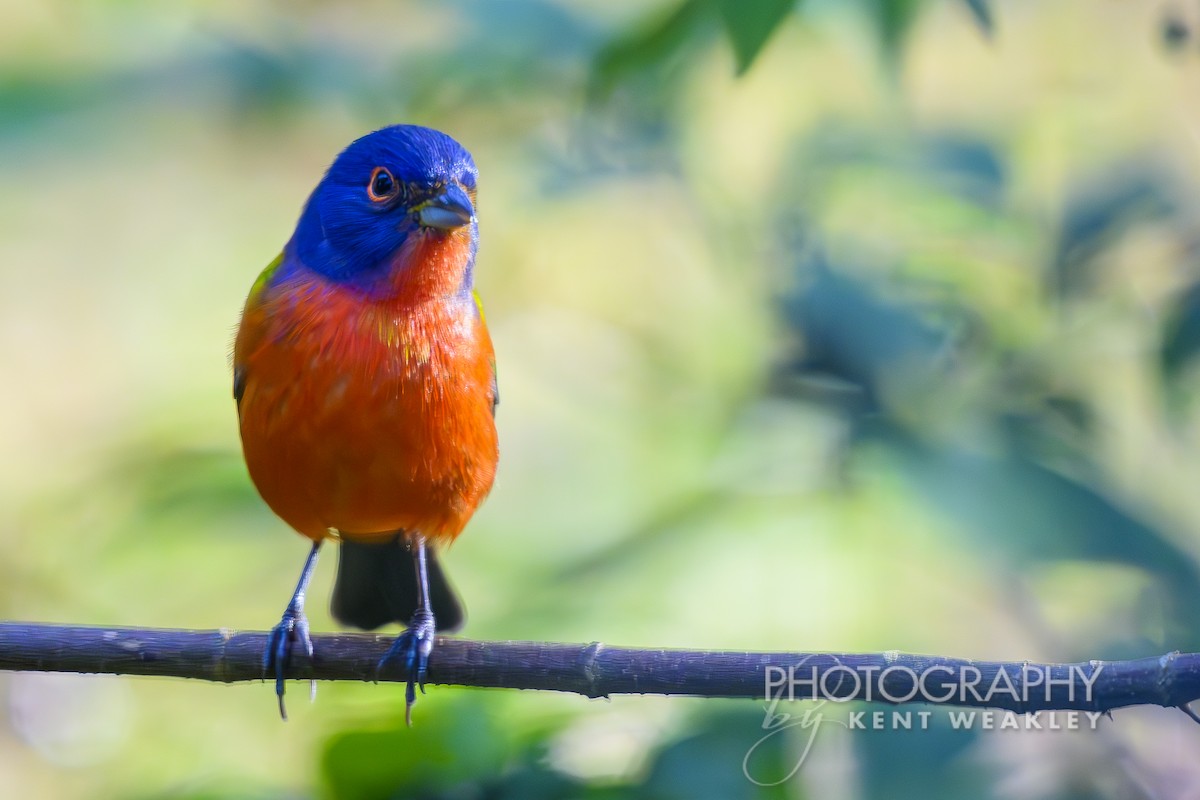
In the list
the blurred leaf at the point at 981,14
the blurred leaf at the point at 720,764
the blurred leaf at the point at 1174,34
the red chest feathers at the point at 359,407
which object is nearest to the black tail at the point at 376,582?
the red chest feathers at the point at 359,407

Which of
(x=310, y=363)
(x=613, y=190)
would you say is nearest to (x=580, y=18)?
(x=613, y=190)

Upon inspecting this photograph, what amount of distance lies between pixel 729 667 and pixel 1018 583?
1525mm

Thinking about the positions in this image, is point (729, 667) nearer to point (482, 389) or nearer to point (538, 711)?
point (538, 711)

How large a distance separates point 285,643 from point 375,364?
88cm

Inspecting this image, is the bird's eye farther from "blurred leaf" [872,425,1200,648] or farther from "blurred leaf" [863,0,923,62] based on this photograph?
"blurred leaf" [872,425,1200,648]

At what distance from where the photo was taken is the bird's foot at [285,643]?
11.0 feet

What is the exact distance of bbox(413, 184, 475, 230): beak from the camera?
367cm

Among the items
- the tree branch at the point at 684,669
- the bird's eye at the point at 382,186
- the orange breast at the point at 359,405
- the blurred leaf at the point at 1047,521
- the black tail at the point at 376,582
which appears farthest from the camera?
the black tail at the point at 376,582

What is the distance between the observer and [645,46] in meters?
3.41

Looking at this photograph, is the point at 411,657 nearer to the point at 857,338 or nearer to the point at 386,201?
the point at 386,201

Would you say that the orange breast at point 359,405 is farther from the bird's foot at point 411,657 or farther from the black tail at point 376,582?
the black tail at point 376,582

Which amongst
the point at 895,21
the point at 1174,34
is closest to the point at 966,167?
the point at 1174,34

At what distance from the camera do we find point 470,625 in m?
4.25

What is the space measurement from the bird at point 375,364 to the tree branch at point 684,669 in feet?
1.28
